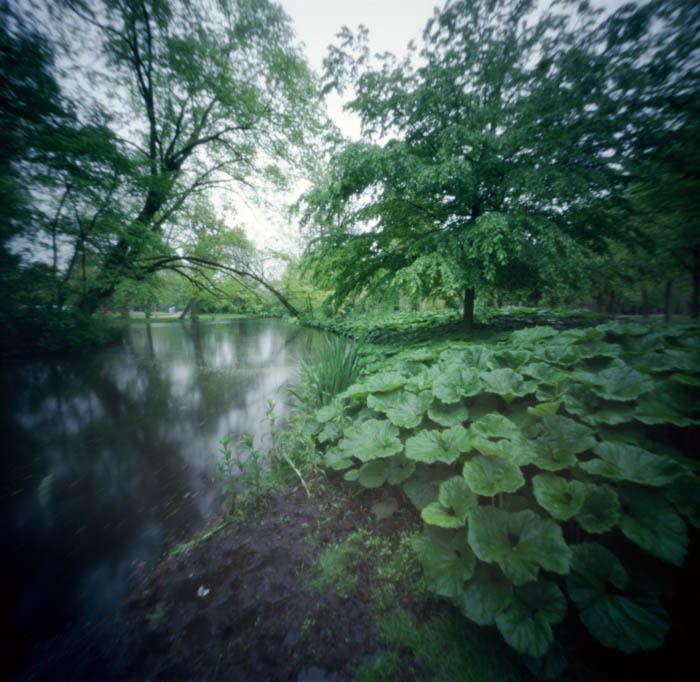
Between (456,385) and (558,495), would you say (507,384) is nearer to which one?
(456,385)

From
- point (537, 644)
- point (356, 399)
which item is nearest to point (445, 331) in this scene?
point (356, 399)

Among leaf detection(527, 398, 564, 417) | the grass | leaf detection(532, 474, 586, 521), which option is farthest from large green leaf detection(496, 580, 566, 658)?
the grass

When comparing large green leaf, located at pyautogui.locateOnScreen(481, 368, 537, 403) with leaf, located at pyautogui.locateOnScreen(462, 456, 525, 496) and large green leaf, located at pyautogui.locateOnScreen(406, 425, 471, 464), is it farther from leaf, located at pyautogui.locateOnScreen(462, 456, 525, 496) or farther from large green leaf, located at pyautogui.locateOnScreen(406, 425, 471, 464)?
leaf, located at pyautogui.locateOnScreen(462, 456, 525, 496)

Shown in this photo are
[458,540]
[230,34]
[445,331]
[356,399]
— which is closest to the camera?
[458,540]

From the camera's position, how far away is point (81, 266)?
7.27m

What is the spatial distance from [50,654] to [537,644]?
1.89m

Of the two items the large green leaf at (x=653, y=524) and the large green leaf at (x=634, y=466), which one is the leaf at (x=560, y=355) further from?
the large green leaf at (x=653, y=524)

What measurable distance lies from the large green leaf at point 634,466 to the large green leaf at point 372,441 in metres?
0.91

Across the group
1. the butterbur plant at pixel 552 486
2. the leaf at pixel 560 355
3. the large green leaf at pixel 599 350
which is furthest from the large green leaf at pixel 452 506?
the large green leaf at pixel 599 350

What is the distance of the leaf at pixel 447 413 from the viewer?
66.2 inches

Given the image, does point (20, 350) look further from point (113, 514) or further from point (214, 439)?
point (113, 514)

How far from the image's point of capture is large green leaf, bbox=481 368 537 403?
1.72m

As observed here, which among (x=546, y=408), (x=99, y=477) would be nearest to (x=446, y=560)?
(x=546, y=408)

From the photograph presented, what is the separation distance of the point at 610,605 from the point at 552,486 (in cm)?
37
